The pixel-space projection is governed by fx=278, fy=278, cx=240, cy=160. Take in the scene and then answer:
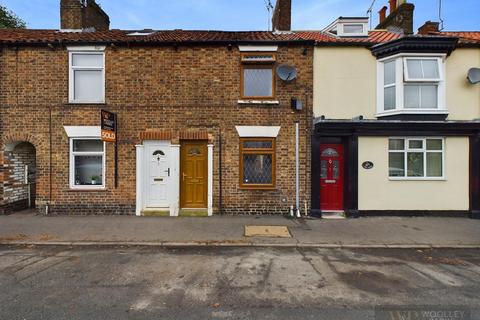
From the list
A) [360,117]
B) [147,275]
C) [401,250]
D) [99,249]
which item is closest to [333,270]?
[401,250]

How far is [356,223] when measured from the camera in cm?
832

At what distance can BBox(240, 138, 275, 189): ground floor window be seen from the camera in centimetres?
927

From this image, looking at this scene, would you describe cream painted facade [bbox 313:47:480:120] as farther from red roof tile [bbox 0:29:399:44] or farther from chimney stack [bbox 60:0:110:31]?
chimney stack [bbox 60:0:110:31]

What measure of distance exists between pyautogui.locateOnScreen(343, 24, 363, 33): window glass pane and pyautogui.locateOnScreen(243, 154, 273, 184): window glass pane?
222 inches

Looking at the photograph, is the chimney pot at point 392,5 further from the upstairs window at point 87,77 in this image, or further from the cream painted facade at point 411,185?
the upstairs window at point 87,77

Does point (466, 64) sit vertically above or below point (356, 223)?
above

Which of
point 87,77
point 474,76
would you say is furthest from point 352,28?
point 87,77

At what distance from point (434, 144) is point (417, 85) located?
208 centimetres

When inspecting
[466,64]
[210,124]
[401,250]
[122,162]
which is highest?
[466,64]

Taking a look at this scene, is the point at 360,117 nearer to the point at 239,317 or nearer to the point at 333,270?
the point at 333,270

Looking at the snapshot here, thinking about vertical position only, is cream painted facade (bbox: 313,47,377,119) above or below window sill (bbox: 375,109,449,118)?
above

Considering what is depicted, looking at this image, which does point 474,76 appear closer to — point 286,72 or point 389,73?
point 389,73

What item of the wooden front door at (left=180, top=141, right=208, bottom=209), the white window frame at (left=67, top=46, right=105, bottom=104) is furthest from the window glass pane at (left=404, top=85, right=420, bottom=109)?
the white window frame at (left=67, top=46, right=105, bottom=104)

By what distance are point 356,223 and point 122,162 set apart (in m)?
7.62
